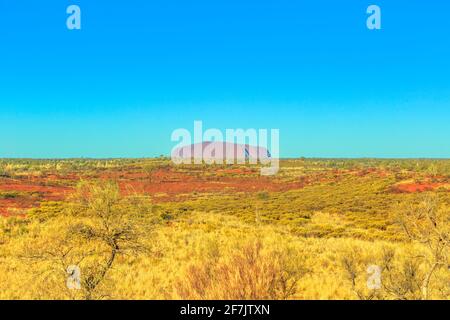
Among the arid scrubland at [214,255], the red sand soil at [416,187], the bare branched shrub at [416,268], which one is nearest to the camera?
the arid scrubland at [214,255]

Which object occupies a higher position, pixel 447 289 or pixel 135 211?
pixel 135 211

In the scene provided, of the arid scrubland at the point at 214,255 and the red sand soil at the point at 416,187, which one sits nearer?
the arid scrubland at the point at 214,255

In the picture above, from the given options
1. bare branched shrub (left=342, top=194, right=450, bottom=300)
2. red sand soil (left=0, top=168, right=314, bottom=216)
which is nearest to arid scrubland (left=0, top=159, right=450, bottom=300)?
bare branched shrub (left=342, top=194, right=450, bottom=300)

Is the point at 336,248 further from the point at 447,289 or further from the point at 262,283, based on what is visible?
the point at 262,283

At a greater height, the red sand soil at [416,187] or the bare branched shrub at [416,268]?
the bare branched shrub at [416,268]

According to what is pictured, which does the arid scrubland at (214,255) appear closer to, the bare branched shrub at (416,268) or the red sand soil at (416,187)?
the bare branched shrub at (416,268)

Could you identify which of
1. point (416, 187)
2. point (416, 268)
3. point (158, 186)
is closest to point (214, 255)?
point (416, 268)

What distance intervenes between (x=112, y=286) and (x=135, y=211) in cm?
279

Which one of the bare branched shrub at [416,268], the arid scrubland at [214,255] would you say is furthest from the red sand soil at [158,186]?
the bare branched shrub at [416,268]

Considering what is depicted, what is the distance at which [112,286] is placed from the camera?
9.23m

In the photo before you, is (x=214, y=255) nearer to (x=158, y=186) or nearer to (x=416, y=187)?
(x=416, y=187)

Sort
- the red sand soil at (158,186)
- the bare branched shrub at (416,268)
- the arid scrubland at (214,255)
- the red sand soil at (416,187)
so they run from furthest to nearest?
the red sand soil at (416,187)
the red sand soil at (158,186)
the bare branched shrub at (416,268)
the arid scrubland at (214,255)

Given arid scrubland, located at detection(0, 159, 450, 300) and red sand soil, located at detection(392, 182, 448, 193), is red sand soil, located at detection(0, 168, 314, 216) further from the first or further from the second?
red sand soil, located at detection(392, 182, 448, 193)
